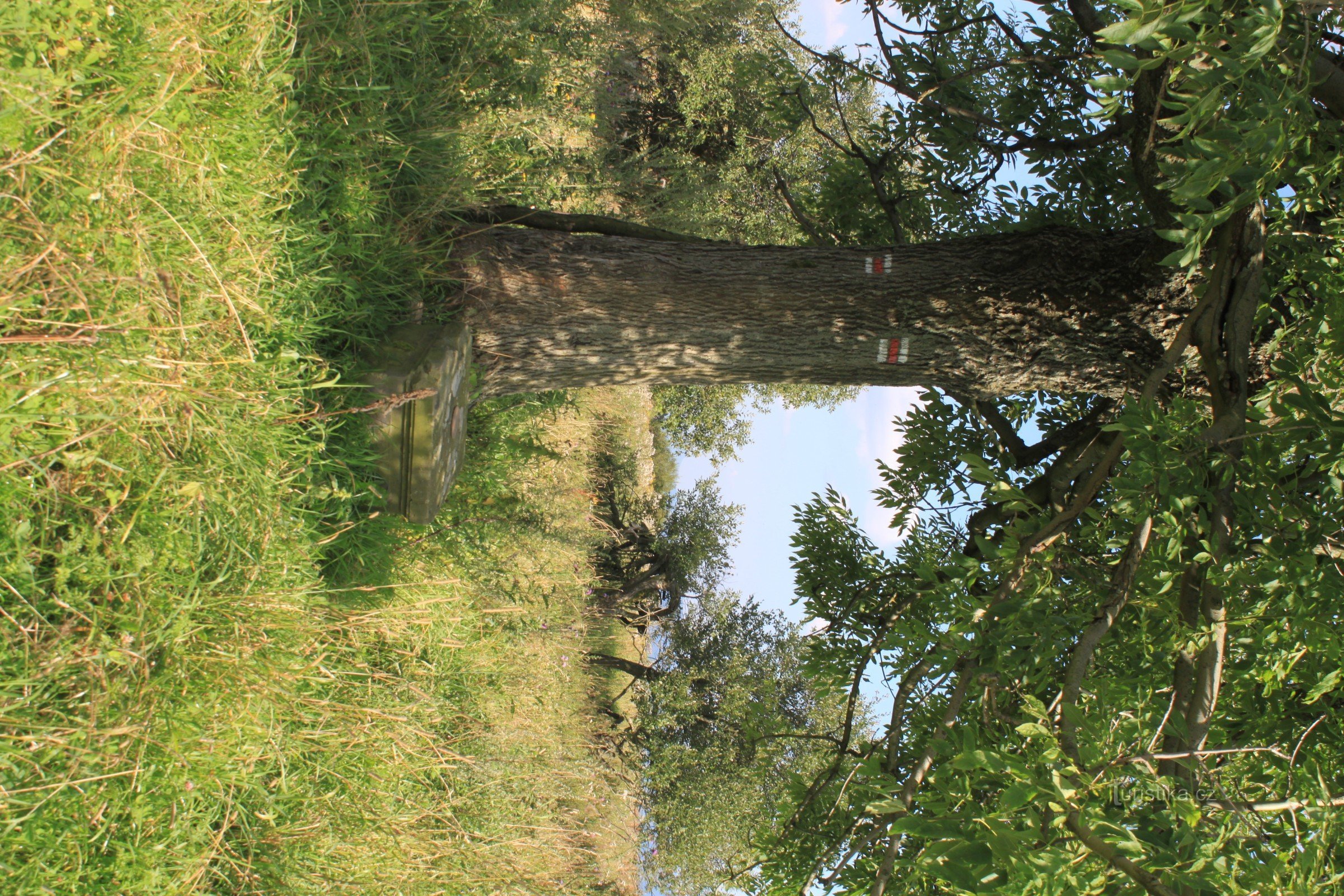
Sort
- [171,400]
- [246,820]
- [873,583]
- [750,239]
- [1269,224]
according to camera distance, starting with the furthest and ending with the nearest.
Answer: [750,239], [873,583], [246,820], [1269,224], [171,400]

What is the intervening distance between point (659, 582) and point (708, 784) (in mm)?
2770

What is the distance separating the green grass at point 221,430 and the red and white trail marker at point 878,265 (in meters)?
1.93

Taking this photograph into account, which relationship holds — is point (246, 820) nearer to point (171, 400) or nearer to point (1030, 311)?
point (171, 400)

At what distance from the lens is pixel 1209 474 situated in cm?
286

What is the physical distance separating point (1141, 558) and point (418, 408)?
3.19 metres

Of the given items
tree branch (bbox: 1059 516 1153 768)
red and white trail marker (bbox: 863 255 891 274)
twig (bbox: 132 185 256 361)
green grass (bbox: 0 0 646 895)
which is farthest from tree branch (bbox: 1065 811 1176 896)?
twig (bbox: 132 185 256 361)

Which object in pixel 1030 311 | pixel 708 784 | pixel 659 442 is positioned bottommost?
pixel 708 784

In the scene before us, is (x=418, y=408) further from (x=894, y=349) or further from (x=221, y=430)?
(x=894, y=349)

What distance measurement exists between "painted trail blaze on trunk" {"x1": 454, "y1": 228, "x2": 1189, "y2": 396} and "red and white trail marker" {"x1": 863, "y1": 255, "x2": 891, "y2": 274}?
0.04ft

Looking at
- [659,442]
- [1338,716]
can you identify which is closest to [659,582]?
[659,442]

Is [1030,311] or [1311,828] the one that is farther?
[1030,311]

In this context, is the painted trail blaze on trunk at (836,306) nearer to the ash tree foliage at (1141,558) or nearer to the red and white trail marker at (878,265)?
the red and white trail marker at (878,265)

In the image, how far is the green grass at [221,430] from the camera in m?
2.54

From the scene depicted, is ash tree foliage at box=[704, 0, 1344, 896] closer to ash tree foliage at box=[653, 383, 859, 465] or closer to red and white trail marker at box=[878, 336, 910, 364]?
red and white trail marker at box=[878, 336, 910, 364]
